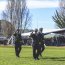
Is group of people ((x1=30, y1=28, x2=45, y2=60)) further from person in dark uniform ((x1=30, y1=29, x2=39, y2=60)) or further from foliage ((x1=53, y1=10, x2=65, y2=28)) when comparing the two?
foliage ((x1=53, y1=10, x2=65, y2=28))

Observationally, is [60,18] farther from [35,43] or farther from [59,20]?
[35,43]

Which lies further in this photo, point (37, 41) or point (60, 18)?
point (60, 18)

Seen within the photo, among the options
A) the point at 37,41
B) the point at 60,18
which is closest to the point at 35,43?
the point at 37,41

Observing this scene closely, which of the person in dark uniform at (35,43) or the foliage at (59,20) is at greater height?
the foliage at (59,20)

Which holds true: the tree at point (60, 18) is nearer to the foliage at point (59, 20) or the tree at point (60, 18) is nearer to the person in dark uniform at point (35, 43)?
the foliage at point (59, 20)

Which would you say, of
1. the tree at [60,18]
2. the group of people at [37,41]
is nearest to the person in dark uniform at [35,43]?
the group of people at [37,41]

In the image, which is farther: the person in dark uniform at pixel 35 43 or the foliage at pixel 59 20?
the foliage at pixel 59 20

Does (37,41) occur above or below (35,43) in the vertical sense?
above

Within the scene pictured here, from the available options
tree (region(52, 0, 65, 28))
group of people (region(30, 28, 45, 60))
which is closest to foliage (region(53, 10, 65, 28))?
tree (region(52, 0, 65, 28))

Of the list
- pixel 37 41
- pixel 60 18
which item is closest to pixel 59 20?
pixel 60 18

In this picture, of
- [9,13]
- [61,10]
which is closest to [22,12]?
[9,13]

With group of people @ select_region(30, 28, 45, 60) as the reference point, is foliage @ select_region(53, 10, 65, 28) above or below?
above

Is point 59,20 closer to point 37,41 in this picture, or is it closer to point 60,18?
point 60,18

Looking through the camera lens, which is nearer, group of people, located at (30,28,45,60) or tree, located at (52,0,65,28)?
group of people, located at (30,28,45,60)
